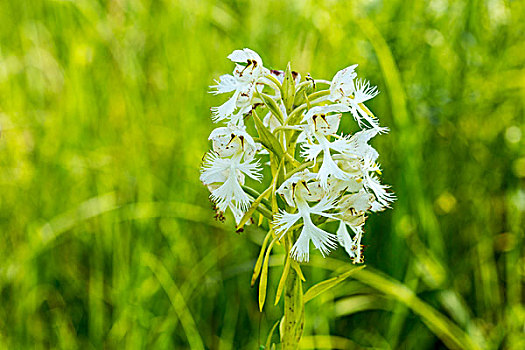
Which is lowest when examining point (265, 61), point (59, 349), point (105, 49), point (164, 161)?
point (59, 349)

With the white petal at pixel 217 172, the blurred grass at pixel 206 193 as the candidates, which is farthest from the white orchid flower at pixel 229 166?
the blurred grass at pixel 206 193

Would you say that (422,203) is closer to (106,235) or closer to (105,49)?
(106,235)

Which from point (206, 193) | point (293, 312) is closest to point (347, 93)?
point (293, 312)

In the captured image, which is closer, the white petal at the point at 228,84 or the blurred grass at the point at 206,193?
the white petal at the point at 228,84

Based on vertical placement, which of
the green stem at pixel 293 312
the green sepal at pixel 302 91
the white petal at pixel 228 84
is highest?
the white petal at pixel 228 84

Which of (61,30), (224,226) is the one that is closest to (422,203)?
(224,226)

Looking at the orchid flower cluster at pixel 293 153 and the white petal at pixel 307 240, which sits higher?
the orchid flower cluster at pixel 293 153

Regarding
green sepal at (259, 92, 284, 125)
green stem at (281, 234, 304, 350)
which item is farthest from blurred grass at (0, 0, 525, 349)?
green sepal at (259, 92, 284, 125)

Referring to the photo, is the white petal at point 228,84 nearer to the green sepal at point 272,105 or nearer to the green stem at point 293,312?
the green sepal at point 272,105
